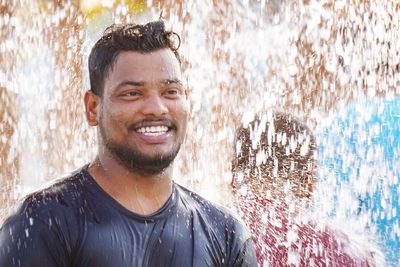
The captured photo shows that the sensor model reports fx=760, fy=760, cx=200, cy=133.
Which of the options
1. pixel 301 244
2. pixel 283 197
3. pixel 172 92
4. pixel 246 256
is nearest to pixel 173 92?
pixel 172 92

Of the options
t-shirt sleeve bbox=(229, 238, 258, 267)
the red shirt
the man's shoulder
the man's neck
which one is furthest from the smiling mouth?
the red shirt

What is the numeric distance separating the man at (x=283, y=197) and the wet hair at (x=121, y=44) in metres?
1.70

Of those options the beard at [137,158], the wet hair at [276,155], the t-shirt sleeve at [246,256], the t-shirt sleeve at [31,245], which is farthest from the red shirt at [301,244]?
the t-shirt sleeve at [31,245]

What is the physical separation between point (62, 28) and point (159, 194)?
4.98 m

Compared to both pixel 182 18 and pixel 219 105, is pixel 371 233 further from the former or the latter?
pixel 182 18

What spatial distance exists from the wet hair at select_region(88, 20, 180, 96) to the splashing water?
1781 millimetres

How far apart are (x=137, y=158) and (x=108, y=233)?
193mm

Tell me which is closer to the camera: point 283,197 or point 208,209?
point 208,209

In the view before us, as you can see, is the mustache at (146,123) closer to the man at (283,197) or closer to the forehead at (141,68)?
the forehead at (141,68)

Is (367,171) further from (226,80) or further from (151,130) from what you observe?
(226,80)

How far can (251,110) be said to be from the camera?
18.4 feet

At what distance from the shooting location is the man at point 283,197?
3381 mm

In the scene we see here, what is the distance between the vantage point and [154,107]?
1777 millimetres

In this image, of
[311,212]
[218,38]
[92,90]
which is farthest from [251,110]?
[92,90]
